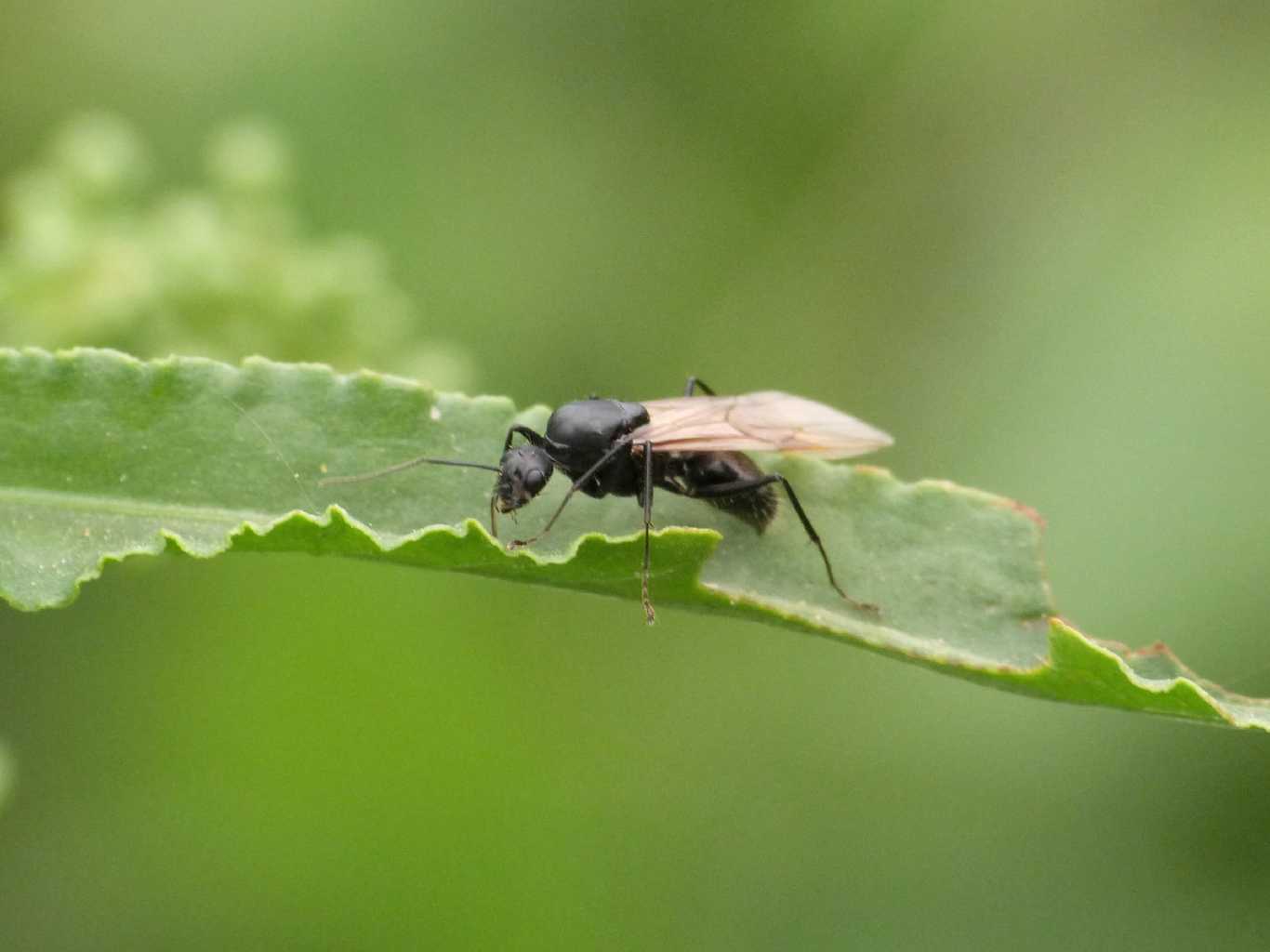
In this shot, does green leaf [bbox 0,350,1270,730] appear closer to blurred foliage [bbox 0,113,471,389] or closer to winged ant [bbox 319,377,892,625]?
winged ant [bbox 319,377,892,625]

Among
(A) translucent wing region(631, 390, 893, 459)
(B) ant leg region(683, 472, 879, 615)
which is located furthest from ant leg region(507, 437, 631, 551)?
(B) ant leg region(683, 472, 879, 615)

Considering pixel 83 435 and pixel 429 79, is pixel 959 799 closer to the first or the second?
pixel 83 435

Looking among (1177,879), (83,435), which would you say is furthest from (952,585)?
(1177,879)

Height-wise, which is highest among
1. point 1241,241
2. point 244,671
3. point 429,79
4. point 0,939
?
point 429,79

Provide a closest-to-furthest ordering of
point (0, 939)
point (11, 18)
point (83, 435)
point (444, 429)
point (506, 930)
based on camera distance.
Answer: point (83, 435)
point (444, 429)
point (0, 939)
point (506, 930)
point (11, 18)

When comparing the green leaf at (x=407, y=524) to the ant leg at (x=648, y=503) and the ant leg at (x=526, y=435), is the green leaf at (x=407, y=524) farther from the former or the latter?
the ant leg at (x=526, y=435)

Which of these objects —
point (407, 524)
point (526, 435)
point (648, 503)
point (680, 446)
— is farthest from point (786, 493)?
point (407, 524)

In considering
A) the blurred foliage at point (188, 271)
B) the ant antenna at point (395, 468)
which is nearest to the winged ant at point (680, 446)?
the ant antenna at point (395, 468)
